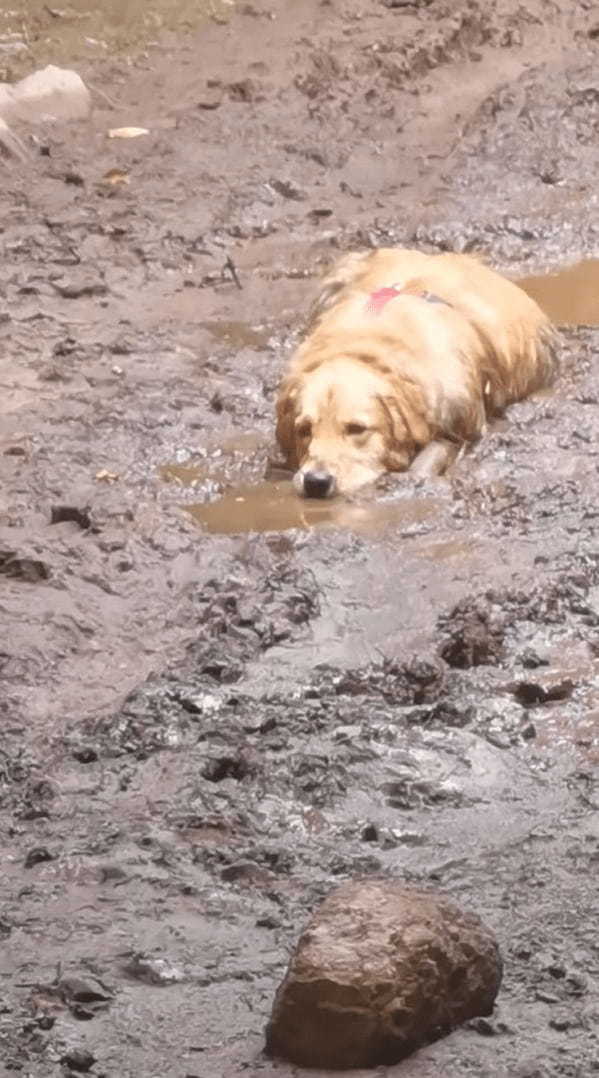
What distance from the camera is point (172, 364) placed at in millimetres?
9266

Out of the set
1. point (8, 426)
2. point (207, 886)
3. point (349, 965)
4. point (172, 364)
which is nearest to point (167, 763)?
point (207, 886)

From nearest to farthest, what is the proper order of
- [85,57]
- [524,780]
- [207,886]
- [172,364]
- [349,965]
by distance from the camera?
1. [349,965]
2. [207,886]
3. [524,780]
4. [172,364]
5. [85,57]

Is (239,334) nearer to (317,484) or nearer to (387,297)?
(387,297)

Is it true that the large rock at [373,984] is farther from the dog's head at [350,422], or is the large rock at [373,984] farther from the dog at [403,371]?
the dog's head at [350,422]

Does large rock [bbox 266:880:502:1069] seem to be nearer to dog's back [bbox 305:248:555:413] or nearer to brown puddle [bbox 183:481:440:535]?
brown puddle [bbox 183:481:440:535]

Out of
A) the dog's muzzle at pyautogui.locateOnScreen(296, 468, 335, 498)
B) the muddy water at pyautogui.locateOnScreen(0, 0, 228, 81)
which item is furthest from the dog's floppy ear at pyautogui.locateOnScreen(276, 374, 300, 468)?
the muddy water at pyautogui.locateOnScreen(0, 0, 228, 81)

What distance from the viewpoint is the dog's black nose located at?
26.3ft

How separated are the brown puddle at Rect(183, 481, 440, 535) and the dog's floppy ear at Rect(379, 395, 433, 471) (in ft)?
1.37

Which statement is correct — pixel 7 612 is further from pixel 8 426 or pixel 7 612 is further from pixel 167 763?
pixel 8 426

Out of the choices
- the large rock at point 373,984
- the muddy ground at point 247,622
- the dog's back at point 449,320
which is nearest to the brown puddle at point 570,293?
the muddy ground at point 247,622

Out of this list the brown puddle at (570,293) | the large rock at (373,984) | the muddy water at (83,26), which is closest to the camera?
the large rock at (373,984)

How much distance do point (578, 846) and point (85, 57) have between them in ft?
30.6

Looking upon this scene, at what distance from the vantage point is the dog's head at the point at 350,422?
8258 millimetres

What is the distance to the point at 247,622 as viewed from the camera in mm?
6727
